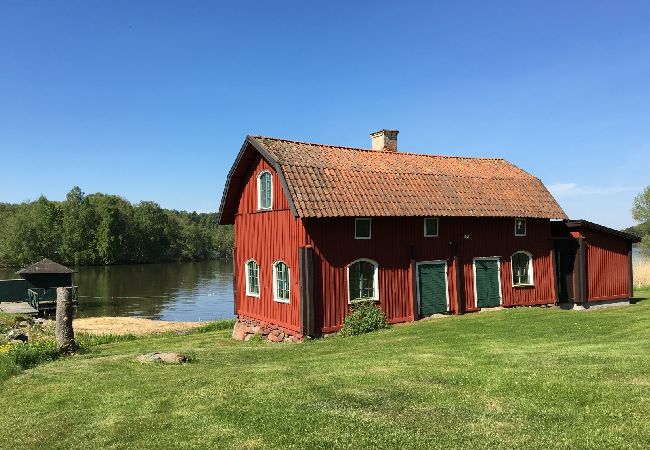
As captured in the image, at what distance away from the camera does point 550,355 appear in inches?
442

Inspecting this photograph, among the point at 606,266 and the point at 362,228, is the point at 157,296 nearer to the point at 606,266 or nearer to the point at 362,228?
the point at 362,228

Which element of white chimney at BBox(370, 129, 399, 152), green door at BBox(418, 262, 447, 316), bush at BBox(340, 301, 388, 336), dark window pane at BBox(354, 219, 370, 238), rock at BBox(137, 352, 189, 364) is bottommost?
rock at BBox(137, 352, 189, 364)

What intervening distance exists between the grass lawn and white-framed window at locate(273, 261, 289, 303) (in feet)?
15.8

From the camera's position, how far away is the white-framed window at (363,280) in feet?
60.0

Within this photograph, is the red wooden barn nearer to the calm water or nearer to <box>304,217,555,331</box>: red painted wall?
<box>304,217,555,331</box>: red painted wall

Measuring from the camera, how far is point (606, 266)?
2436cm

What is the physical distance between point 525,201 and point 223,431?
1913 cm

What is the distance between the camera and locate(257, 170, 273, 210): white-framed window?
65.2ft

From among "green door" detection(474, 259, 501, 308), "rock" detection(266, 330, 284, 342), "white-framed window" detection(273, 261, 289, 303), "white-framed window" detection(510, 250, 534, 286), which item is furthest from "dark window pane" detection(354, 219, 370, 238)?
"white-framed window" detection(510, 250, 534, 286)

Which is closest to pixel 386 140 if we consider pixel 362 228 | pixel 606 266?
pixel 362 228

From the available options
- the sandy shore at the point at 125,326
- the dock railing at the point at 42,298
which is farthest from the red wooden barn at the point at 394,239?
the dock railing at the point at 42,298

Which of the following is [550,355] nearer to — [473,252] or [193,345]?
[473,252]

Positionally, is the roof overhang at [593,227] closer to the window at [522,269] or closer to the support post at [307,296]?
the window at [522,269]

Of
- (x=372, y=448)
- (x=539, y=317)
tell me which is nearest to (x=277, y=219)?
(x=539, y=317)
